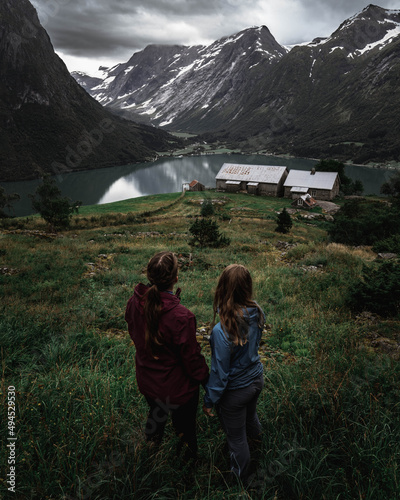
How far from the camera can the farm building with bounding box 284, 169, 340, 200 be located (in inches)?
2376

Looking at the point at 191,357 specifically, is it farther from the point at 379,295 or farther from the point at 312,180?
the point at 312,180

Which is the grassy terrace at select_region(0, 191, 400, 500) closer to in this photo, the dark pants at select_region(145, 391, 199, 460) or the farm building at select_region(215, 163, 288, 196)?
the dark pants at select_region(145, 391, 199, 460)

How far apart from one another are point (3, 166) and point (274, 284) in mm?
154530

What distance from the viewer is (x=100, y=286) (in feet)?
29.9

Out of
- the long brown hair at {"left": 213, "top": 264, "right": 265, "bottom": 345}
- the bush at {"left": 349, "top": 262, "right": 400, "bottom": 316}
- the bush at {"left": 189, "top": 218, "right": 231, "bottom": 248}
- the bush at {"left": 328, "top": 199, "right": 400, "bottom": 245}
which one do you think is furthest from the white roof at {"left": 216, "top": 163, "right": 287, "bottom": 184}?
the long brown hair at {"left": 213, "top": 264, "right": 265, "bottom": 345}

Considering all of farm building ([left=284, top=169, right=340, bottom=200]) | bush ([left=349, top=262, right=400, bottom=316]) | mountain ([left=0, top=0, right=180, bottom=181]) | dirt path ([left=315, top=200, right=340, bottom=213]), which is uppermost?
mountain ([left=0, top=0, right=180, bottom=181])

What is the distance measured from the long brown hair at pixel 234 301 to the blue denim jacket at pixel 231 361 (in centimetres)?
5

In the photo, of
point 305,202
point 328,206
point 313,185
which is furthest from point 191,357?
point 313,185

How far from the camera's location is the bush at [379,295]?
21.0 ft

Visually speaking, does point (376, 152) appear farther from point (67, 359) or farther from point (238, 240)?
point (67, 359)

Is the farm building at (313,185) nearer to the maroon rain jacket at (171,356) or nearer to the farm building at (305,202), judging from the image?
the farm building at (305,202)

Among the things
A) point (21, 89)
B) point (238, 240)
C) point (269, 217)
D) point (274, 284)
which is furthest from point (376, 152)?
point (21, 89)

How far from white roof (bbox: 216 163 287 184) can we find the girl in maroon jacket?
212 ft

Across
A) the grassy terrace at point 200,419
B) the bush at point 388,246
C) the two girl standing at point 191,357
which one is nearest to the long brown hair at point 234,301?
the two girl standing at point 191,357
